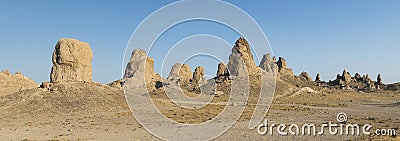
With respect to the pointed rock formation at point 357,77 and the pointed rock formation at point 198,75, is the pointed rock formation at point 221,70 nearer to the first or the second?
the pointed rock formation at point 198,75

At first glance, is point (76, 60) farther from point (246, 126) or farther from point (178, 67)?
point (178, 67)

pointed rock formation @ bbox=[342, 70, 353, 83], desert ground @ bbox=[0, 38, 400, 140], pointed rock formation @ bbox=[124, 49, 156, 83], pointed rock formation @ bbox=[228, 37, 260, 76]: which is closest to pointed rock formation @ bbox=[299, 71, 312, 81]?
pointed rock formation @ bbox=[342, 70, 353, 83]

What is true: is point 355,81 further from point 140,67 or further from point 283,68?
point 140,67

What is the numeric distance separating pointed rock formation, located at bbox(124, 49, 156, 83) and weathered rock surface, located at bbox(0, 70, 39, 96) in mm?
26663

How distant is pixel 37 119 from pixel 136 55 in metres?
65.4

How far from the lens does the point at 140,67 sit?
3543 inches

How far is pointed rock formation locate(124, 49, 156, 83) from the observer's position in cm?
Result: 8819

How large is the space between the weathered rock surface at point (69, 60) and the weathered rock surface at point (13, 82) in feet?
79.1

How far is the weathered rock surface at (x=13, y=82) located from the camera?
209 ft

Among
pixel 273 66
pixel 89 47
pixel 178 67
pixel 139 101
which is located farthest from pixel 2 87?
pixel 273 66

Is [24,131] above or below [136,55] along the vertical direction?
below

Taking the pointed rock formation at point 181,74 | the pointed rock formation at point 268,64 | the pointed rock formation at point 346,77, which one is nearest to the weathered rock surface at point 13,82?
the pointed rock formation at point 181,74

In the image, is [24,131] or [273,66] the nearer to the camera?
[24,131]

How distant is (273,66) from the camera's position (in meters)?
106
